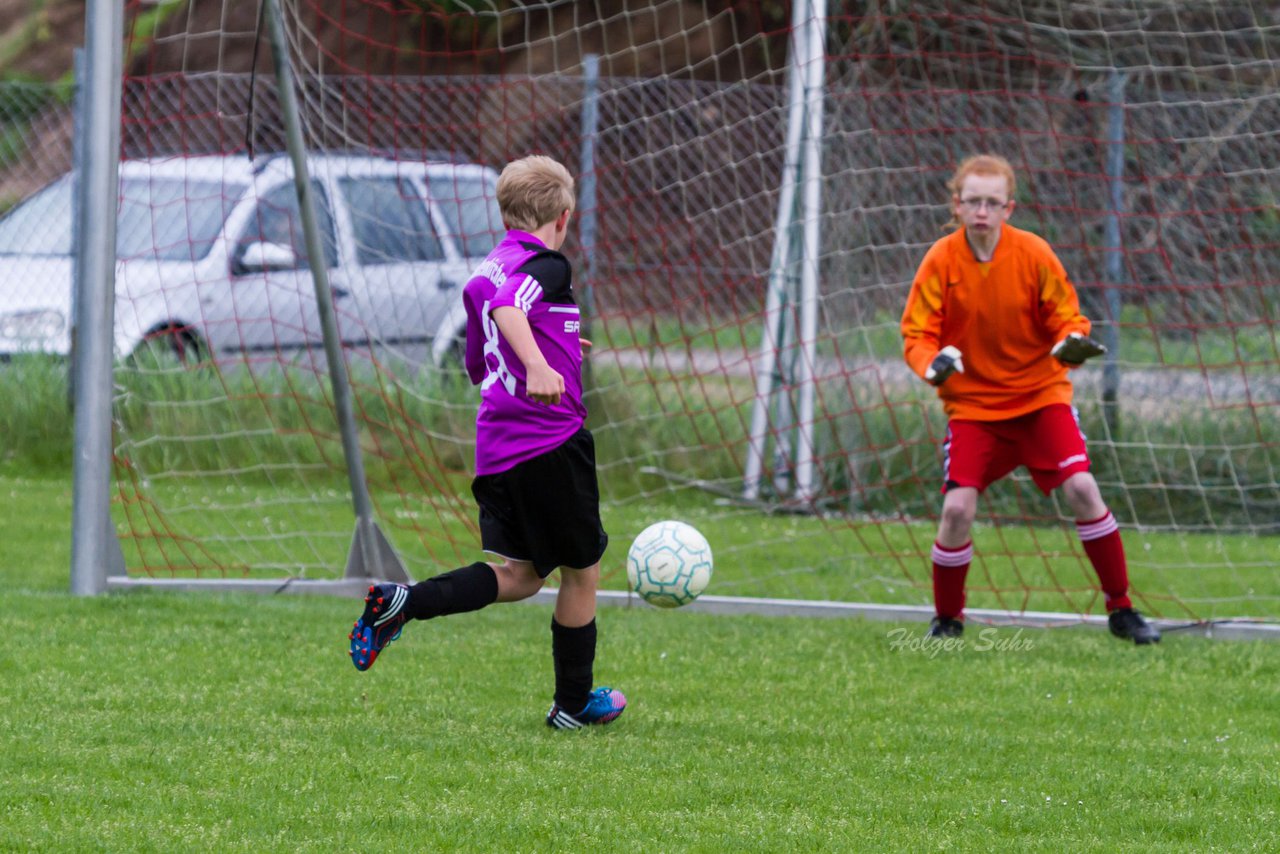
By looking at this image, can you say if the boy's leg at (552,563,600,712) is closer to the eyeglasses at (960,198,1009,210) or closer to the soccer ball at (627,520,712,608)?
the soccer ball at (627,520,712,608)

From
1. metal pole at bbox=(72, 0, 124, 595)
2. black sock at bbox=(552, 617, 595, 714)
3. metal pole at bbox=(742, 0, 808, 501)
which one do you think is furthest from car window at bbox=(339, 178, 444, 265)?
black sock at bbox=(552, 617, 595, 714)

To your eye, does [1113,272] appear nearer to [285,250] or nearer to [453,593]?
[285,250]

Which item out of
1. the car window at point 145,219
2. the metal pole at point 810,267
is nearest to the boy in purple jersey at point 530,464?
the car window at point 145,219

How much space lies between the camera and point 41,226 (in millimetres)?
9062

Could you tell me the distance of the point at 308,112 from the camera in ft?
23.5

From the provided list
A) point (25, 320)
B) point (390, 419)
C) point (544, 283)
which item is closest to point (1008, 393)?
point (544, 283)

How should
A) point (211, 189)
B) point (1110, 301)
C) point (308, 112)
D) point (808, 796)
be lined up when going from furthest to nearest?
1. point (1110, 301)
2. point (211, 189)
3. point (308, 112)
4. point (808, 796)

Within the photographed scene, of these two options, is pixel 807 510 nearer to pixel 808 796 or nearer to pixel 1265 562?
pixel 1265 562

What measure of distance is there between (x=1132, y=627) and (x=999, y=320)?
1.12 metres

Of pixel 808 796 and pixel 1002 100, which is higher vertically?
pixel 1002 100

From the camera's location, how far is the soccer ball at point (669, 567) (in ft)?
14.5

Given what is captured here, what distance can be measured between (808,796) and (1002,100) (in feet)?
19.1

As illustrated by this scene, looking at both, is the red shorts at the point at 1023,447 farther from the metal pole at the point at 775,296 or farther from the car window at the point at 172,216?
the car window at the point at 172,216

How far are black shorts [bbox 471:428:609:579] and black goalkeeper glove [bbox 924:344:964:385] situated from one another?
142 centimetres
